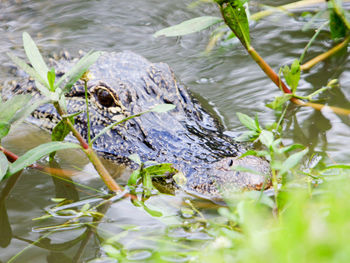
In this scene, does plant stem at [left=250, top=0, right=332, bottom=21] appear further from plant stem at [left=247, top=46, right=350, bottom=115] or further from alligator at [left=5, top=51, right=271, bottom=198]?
alligator at [left=5, top=51, right=271, bottom=198]

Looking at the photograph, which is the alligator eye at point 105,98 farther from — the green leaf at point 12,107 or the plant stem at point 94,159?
the green leaf at point 12,107

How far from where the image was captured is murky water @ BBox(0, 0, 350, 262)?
Result: 104 inches

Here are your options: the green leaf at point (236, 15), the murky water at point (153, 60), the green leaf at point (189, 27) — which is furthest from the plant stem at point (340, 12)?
the green leaf at point (189, 27)

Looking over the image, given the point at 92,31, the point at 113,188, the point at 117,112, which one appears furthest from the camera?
the point at 92,31

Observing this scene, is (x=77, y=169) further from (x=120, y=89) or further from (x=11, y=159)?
(x=120, y=89)

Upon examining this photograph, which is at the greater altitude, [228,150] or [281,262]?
[281,262]

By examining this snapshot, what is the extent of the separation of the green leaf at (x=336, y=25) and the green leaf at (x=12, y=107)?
280 centimetres

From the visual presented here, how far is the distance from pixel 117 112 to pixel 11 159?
0.91 meters

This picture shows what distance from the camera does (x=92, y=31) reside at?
20.4 feet

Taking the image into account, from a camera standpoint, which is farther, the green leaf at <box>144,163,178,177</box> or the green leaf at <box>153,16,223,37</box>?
the green leaf at <box>153,16,223,37</box>

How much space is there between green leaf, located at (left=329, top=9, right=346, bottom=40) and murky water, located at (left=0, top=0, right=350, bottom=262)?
0.44 meters

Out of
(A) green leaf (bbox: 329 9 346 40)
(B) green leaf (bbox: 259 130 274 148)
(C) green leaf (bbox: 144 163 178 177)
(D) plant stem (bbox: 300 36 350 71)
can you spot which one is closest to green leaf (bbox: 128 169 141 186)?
(C) green leaf (bbox: 144 163 178 177)

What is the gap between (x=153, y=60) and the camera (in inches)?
218

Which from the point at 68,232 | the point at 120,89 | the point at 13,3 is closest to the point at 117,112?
the point at 120,89
